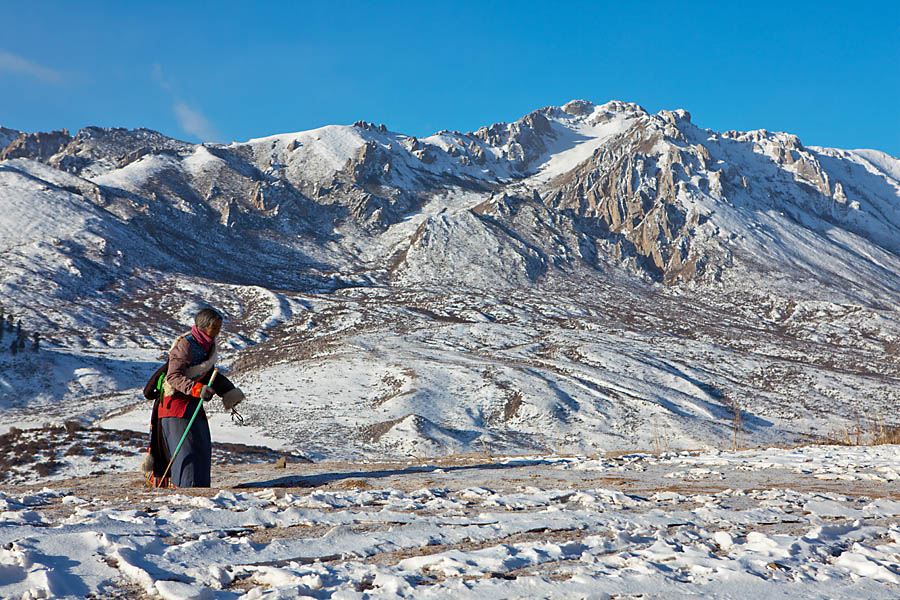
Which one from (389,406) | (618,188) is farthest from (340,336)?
(618,188)

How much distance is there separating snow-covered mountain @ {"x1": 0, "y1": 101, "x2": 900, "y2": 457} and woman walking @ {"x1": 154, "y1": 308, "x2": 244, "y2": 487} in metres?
18.3

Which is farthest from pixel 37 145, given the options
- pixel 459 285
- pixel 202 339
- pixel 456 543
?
pixel 456 543

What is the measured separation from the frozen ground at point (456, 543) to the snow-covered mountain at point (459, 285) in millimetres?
20826

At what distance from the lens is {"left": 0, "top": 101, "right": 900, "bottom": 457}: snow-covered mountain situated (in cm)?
4038

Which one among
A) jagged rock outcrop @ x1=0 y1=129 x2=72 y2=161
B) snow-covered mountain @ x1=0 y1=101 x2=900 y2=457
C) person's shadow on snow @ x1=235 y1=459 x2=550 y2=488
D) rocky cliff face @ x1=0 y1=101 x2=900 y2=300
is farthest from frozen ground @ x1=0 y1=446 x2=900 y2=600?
jagged rock outcrop @ x1=0 y1=129 x2=72 y2=161

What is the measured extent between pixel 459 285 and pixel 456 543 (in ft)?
330

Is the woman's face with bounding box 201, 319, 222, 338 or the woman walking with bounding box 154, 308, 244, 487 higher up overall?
the woman's face with bounding box 201, 319, 222, 338

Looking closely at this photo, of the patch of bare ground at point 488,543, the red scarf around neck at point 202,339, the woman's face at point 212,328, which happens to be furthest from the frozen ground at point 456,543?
the woman's face at point 212,328

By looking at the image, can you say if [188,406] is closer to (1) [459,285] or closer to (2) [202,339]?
(2) [202,339]

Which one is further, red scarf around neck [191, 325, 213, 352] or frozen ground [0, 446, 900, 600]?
red scarf around neck [191, 325, 213, 352]

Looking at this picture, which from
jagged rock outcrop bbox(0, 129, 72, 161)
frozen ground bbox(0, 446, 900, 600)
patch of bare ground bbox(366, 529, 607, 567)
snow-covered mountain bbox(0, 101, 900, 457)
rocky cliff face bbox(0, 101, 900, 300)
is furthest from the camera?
jagged rock outcrop bbox(0, 129, 72, 161)

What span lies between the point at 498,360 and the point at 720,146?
165994mm

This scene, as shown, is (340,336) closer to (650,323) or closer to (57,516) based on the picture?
(650,323)

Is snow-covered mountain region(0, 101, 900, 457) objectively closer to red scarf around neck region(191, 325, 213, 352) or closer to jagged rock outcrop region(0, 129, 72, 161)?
jagged rock outcrop region(0, 129, 72, 161)
